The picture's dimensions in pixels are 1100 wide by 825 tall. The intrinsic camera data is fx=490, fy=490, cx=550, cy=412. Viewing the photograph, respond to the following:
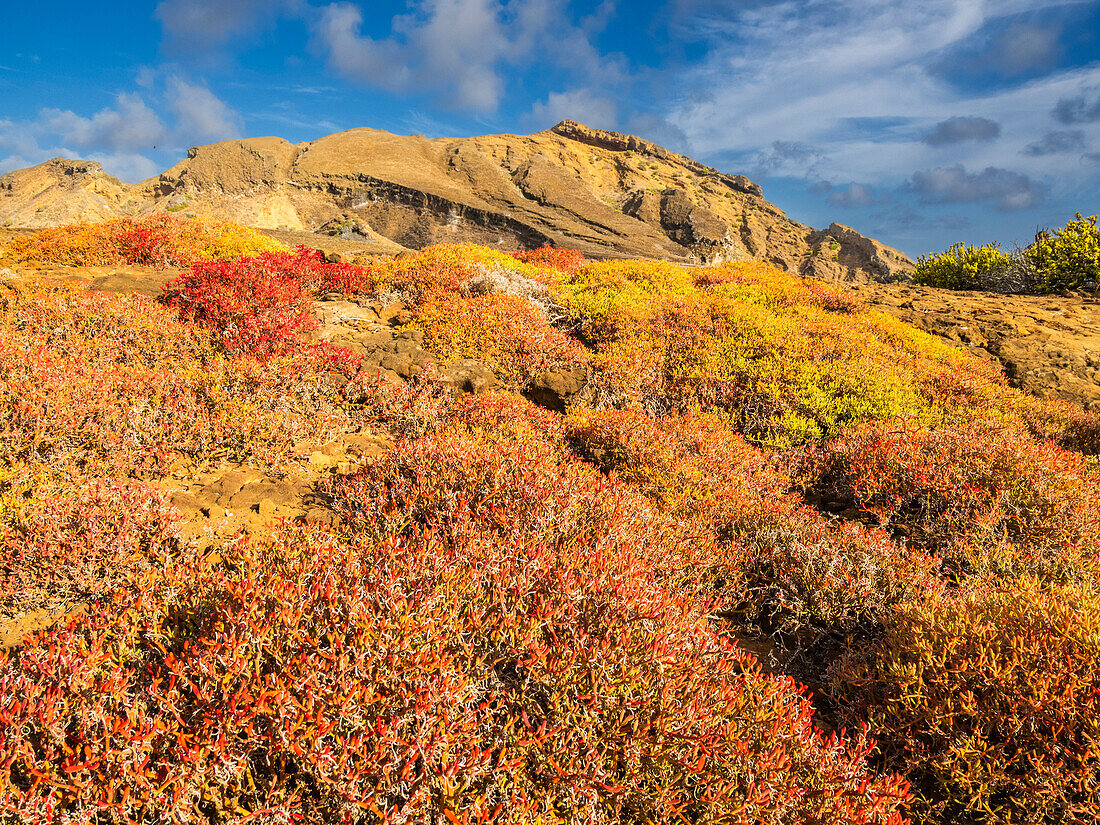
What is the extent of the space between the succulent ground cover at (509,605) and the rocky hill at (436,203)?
29510 mm

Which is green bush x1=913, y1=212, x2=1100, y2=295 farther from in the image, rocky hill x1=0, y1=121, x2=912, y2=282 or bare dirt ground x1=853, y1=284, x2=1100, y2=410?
rocky hill x1=0, y1=121, x2=912, y2=282

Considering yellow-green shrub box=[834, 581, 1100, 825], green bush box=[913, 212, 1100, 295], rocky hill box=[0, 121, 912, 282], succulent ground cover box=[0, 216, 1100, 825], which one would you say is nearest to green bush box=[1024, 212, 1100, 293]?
green bush box=[913, 212, 1100, 295]

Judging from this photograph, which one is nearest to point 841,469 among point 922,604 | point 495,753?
point 922,604

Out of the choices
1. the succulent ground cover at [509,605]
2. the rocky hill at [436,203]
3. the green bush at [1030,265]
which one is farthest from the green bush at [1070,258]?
the rocky hill at [436,203]

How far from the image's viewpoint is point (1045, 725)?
8.44ft

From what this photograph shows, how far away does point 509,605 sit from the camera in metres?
2.87

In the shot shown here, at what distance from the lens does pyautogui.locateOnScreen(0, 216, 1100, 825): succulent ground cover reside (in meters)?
2.07

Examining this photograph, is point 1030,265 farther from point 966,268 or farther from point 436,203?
point 436,203

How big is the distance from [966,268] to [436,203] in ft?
118

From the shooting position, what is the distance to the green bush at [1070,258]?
15.2 meters

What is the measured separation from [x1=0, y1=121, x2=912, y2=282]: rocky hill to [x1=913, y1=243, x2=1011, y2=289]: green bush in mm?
17486

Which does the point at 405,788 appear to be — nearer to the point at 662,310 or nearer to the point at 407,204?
the point at 662,310

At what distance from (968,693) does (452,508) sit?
10.7 ft

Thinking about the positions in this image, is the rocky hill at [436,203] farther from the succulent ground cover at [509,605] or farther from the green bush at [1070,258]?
the succulent ground cover at [509,605]
